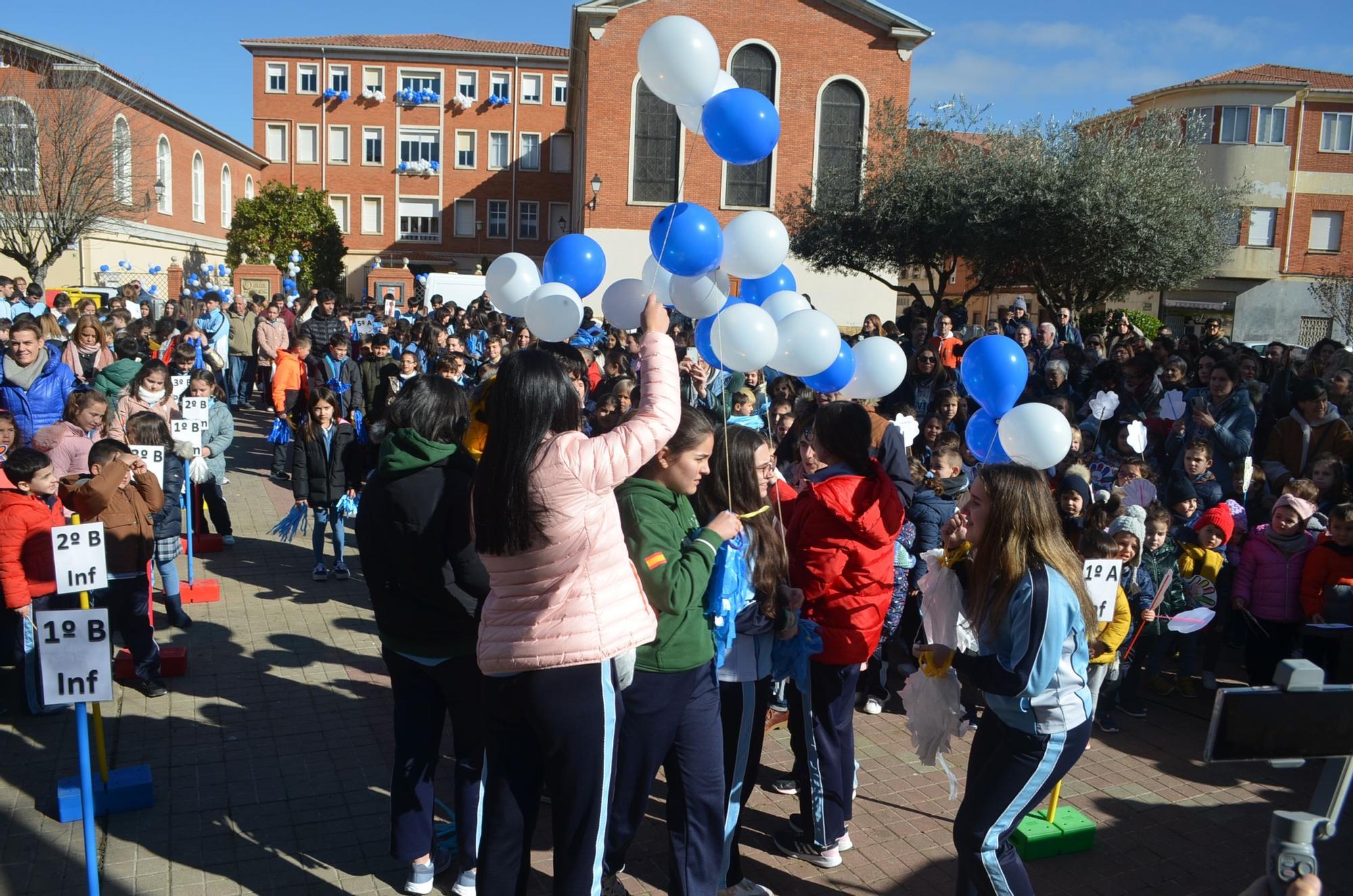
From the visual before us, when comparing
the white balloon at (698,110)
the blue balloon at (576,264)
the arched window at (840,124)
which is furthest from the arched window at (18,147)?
the white balloon at (698,110)

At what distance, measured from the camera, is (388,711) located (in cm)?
572

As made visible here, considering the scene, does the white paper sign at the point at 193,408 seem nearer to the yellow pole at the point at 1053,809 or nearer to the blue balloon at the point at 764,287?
the blue balloon at the point at 764,287

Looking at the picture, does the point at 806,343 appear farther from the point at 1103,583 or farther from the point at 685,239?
the point at 1103,583

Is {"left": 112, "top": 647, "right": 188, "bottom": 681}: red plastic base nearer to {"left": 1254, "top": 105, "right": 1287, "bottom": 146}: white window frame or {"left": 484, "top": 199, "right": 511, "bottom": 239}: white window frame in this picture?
{"left": 1254, "top": 105, "right": 1287, "bottom": 146}: white window frame

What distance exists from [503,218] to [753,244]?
168ft

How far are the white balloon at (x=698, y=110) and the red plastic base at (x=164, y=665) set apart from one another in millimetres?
4372

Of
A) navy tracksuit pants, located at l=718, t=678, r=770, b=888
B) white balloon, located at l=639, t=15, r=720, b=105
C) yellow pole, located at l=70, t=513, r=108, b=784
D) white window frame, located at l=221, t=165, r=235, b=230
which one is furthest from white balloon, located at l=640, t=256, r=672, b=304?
white window frame, located at l=221, t=165, r=235, b=230

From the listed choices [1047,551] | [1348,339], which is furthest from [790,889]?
[1348,339]

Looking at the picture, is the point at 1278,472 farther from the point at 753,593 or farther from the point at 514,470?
the point at 514,470

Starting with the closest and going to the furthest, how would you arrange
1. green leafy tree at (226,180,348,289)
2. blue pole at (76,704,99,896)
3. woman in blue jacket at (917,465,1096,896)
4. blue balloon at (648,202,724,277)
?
woman in blue jacket at (917,465,1096,896)
blue pole at (76,704,99,896)
blue balloon at (648,202,724,277)
green leafy tree at (226,180,348,289)

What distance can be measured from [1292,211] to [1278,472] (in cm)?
3780

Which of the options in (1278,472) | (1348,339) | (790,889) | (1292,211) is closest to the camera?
(790,889)

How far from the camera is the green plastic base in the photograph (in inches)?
169

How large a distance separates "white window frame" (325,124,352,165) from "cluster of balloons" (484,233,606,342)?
51752 mm
